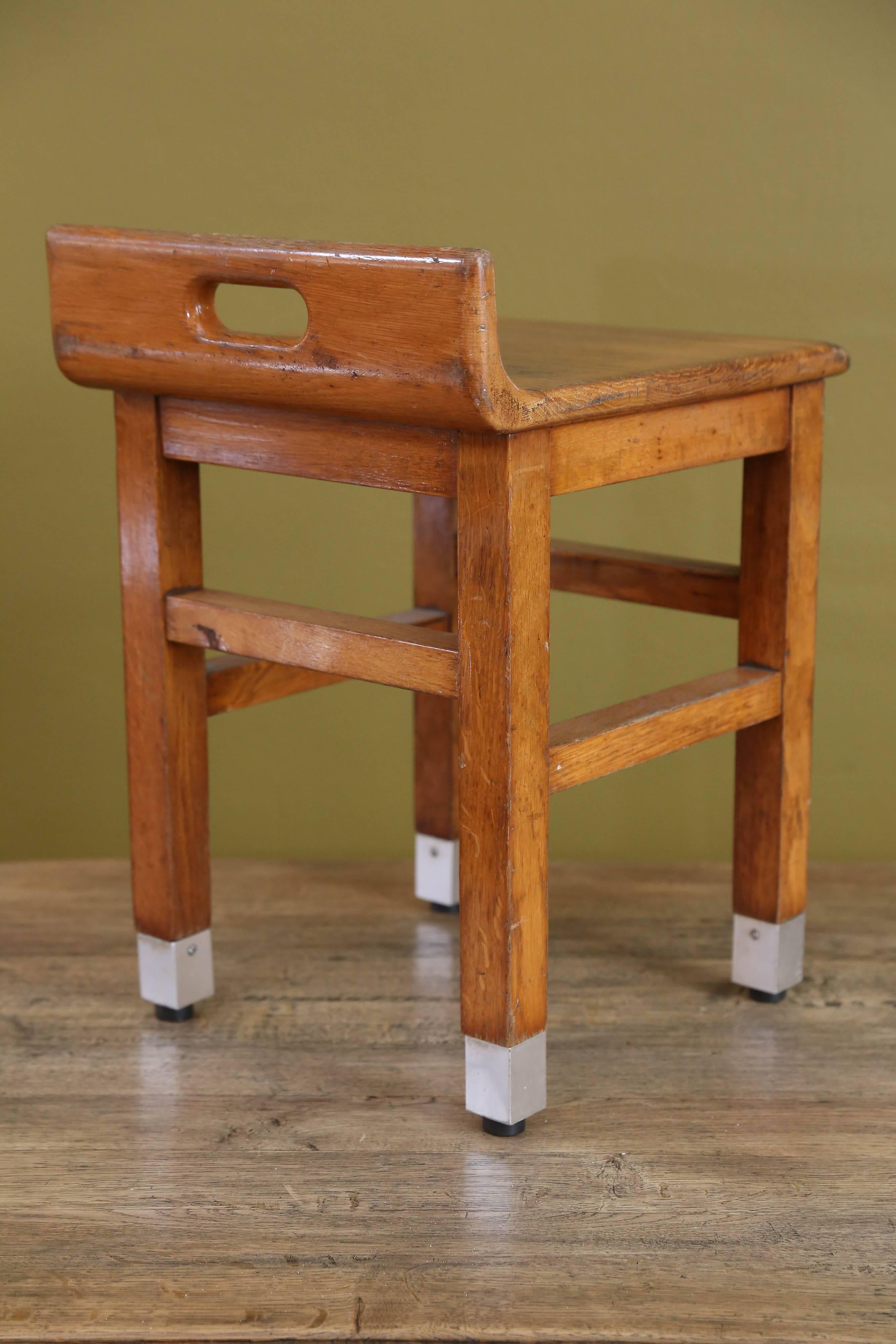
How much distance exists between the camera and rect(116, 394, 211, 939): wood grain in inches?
51.3

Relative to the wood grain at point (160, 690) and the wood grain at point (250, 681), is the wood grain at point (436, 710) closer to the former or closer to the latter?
the wood grain at point (250, 681)

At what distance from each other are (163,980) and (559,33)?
3.57 feet

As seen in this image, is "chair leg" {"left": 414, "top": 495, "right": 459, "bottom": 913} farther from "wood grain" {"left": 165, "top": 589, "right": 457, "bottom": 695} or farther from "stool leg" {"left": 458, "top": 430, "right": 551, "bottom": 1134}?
"stool leg" {"left": 458, "top": 430, "right": 551, "bottom": 1134}

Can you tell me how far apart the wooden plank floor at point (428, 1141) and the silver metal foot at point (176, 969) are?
1.0 inches

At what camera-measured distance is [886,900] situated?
1.67m

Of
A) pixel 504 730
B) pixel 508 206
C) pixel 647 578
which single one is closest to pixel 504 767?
pixel 504 730

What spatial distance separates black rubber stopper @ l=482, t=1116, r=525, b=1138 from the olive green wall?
2.65ft

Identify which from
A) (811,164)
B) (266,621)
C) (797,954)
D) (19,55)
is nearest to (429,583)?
(266,621)

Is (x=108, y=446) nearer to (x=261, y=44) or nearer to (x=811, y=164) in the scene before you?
(x=261, y=44)

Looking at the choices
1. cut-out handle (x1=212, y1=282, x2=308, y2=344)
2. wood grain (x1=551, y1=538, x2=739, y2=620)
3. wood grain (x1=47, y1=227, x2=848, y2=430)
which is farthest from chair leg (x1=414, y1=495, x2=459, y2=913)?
cut-out handle (x1=212, y1=282, x2=308, y2=344)

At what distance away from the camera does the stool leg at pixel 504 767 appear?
108cm

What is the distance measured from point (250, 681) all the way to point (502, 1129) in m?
0.42

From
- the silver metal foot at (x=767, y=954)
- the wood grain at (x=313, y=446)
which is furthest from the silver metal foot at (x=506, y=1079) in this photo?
the wood grain at (x=313, y=446)

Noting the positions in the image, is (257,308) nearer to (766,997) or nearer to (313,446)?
(313,446)
